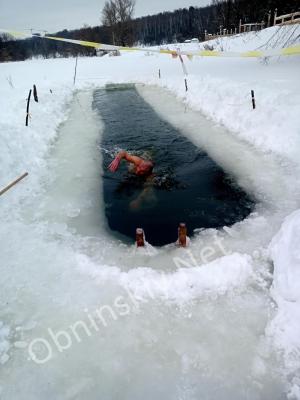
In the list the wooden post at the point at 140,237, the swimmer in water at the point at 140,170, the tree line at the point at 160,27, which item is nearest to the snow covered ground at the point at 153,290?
the wooden post at the point at 140,237


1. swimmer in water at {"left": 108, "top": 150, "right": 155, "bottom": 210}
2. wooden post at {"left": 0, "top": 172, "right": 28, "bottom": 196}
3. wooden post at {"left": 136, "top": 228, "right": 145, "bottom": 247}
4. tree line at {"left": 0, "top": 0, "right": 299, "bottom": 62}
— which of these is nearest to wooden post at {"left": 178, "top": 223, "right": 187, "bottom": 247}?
wooden post at {"left": 136, "top": 228, "right": 145, "bottom": 247}

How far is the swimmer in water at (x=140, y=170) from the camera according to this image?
6.27m

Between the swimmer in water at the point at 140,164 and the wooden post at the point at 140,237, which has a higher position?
the swimmer in water at the point at 140,164

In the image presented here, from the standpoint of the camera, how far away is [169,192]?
21.7 feet

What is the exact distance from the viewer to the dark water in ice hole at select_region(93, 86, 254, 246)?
552cm

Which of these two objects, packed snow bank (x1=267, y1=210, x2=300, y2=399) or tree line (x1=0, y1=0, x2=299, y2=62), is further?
tree line (x1=0, y1=0, x2=299, y2=62)

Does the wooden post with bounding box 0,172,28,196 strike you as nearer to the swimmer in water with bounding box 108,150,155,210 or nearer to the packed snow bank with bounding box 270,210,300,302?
the swimmer in water with bounding box 108,150,155,210

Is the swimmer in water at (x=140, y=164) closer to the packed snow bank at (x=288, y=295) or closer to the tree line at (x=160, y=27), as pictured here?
the packed snow bank at (x=288, y=295)

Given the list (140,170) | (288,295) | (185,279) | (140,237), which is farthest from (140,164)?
(288,295)

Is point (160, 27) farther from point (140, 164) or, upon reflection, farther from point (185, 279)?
point (185, 279)

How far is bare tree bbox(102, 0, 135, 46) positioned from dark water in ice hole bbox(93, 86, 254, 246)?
4873 cm

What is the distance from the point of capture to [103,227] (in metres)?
5.36

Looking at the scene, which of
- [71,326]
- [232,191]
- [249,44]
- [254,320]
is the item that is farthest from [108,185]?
[249,44]

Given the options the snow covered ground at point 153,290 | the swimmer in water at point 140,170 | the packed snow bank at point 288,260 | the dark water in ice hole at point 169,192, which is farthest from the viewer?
the swimmer in water at point 140,170
